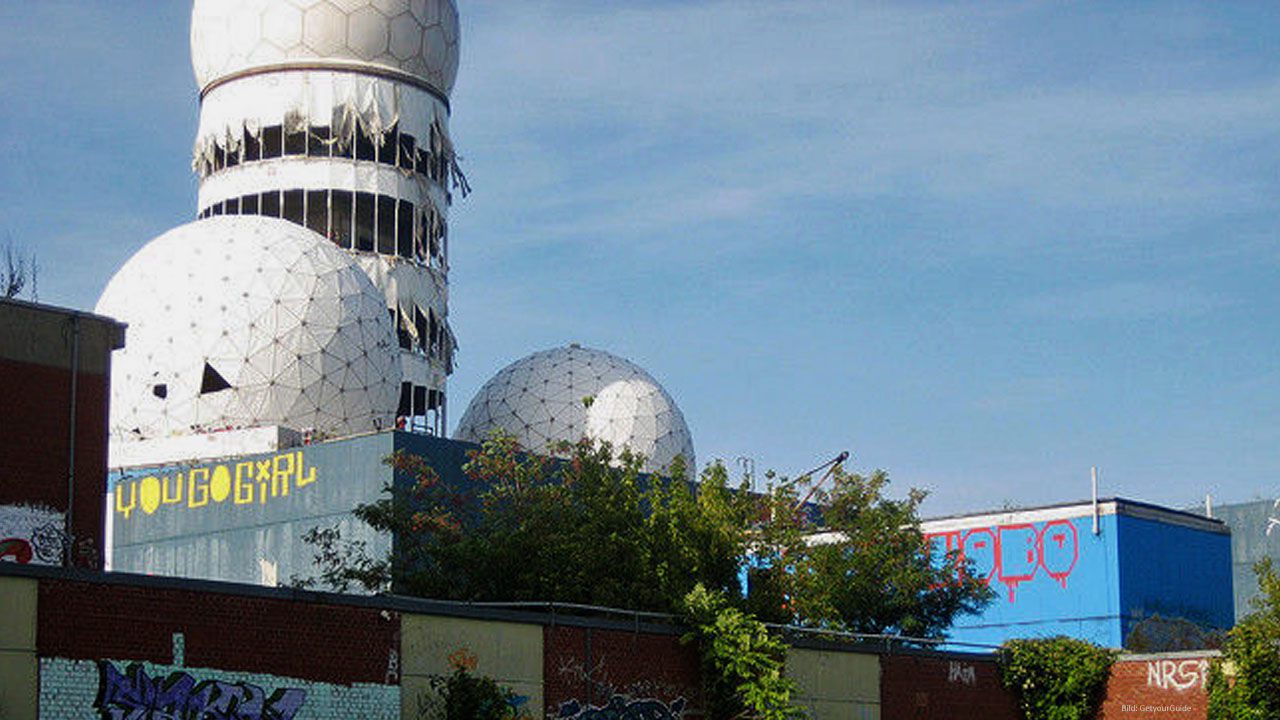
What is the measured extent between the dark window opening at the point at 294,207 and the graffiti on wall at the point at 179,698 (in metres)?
53.1

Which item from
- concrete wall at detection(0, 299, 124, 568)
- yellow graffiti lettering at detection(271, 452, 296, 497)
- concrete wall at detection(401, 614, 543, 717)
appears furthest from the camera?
yellow graffiti lettering at detection(271, 452, 296, 497)

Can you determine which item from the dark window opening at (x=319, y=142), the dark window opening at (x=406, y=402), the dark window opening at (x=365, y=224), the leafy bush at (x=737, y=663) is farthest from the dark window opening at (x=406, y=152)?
the leafy bush at (x=737, y=663)

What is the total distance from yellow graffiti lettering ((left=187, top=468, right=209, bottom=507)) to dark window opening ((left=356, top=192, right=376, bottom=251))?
19156 mm

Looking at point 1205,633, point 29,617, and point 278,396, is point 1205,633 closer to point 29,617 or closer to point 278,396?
point 278,396

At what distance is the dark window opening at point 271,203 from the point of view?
76000 mm

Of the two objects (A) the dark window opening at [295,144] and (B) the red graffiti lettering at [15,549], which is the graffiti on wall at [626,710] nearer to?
(B) the red graffiti lettering at [15,549]

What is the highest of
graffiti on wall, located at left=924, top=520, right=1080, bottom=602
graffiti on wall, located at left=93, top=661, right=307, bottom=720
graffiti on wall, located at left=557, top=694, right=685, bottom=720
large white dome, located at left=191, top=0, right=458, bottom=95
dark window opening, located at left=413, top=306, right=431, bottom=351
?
large white dome, located at left=191, top=0, right=458, bottom=95

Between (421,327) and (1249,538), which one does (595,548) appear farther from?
(1249,538)

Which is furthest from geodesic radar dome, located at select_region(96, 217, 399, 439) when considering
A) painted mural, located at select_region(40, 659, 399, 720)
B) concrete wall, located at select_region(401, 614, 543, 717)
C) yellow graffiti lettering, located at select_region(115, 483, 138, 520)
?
painted mural, located at select_region(40, 659, 399, 720)

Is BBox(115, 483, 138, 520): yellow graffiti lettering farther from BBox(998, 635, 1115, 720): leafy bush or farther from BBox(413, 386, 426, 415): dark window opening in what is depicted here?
BBox(998, 635, 1115, 720): leafy bush

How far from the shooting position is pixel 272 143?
7681 centimetres

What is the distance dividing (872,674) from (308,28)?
155 ft

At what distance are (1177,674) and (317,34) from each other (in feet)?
157

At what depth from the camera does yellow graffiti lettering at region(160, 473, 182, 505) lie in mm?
60094
